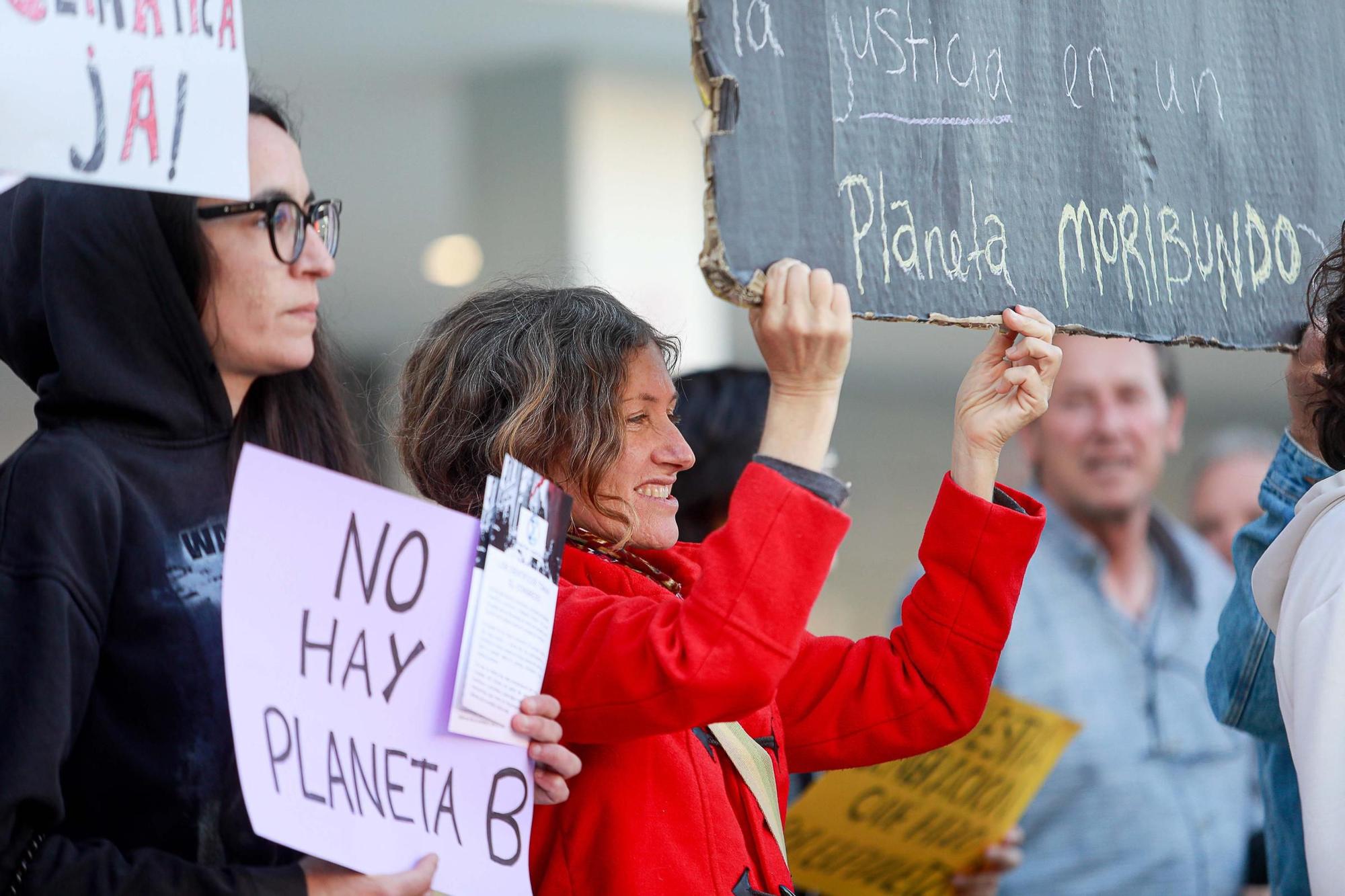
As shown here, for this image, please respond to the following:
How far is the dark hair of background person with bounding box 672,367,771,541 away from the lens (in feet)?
8.92

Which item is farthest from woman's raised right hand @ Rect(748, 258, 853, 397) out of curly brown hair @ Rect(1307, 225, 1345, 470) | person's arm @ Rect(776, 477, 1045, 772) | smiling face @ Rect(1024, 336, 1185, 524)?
smiling face @ Rect(1024, 336, 1185, 524)

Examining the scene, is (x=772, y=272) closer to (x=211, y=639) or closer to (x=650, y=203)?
(x=211, y=639)

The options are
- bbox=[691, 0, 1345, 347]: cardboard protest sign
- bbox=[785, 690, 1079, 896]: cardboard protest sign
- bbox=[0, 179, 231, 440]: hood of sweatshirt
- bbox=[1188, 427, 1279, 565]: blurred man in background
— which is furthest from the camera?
bbox=[1188, 427, 1279, 565]: blurred man in background

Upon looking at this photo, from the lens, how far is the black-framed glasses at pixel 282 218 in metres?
1.49

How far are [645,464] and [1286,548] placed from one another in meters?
0.70

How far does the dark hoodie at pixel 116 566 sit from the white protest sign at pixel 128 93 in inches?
4.7

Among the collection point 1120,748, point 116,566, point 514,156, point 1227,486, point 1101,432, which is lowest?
point 1120,748

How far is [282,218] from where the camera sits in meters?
1.51

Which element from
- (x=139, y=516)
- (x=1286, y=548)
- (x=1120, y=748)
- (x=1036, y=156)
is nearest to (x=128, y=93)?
(x=139, y=516)

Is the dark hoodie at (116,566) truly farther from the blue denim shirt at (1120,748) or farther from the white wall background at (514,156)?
the white wall background at (514,156)

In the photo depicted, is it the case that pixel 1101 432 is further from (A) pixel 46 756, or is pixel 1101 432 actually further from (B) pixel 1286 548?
(A) pixel 46 756

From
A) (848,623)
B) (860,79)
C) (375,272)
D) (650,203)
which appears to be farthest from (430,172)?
(860,79)

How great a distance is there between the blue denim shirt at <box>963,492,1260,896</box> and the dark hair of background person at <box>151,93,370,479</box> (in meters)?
1.60

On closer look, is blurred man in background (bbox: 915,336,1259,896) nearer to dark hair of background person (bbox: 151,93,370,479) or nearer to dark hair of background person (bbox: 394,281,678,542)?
dark hair of background person (bbox: 394,281,678,542)
